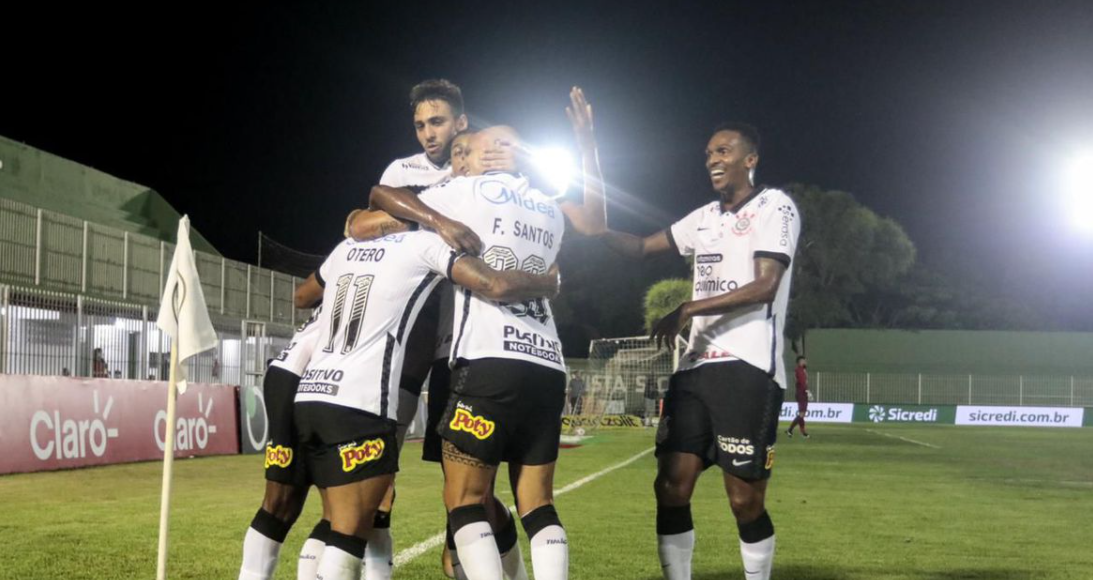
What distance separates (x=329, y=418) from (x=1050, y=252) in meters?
87.7

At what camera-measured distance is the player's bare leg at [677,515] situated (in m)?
5.87

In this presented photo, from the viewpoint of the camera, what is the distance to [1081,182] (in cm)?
6181

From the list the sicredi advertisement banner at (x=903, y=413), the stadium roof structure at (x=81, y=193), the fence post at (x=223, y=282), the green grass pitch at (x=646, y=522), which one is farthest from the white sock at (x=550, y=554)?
the sicredi advertisement banner at (x=903, y=413)

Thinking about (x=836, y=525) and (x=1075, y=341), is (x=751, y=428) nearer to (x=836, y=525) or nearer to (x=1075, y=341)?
(x=836, y=525)

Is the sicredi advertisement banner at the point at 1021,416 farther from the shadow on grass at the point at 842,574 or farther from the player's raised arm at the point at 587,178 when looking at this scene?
the player's raised arm at the point at 587,178

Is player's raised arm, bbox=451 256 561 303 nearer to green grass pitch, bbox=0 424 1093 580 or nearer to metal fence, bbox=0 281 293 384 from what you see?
green grass pitch, bbox=0 424 1093 580

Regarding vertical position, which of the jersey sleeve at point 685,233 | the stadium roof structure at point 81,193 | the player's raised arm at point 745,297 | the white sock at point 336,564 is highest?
the stadium roof structure at point 81,193

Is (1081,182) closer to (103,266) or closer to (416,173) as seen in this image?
(103,266)

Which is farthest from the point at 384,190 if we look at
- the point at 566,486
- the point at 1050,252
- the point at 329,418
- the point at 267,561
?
the point at 1050,252

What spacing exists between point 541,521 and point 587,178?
5.82 ft

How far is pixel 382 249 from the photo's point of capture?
508 centimetres

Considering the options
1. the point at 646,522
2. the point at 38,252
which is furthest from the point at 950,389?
the point at 646,522

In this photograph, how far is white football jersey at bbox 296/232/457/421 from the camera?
15.8ft

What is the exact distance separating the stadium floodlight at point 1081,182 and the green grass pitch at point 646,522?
157 feet
